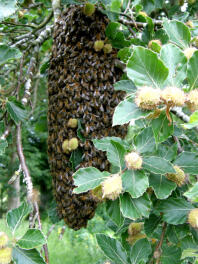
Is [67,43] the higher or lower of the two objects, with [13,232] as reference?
higher

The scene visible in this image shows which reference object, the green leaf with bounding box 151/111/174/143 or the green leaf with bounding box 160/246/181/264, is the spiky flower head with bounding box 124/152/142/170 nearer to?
the green leaf with bounding box 151/111/174/143

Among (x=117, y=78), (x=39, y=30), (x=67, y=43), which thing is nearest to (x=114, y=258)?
(x=117, y=78)

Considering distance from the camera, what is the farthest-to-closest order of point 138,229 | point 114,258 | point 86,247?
point 86,247 < point 138,229 < point 114,258

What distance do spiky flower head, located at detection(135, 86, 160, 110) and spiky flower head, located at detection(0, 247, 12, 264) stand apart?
46 centimetres

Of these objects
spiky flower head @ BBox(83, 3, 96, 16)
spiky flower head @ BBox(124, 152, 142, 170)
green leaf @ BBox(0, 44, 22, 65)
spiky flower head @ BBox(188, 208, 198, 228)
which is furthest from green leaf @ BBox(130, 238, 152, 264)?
spiky flower head @ BBox(83, 3, 96, 16)

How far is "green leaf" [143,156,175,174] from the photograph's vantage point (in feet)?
2.26

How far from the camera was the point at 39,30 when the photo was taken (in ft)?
4.83

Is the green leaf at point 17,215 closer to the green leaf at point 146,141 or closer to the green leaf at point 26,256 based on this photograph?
the green leaf at point 26,256

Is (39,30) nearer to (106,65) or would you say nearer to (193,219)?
(106,65)

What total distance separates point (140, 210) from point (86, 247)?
3.28m

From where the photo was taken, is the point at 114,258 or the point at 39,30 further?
the point at 39,30

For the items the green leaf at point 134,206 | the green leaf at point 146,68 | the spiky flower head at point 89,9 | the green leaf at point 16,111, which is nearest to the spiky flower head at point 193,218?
the green leaf at point 134,206

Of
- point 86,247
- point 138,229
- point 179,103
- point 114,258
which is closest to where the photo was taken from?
point 179,103

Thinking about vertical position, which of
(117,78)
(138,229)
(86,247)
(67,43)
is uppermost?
(67,43)
